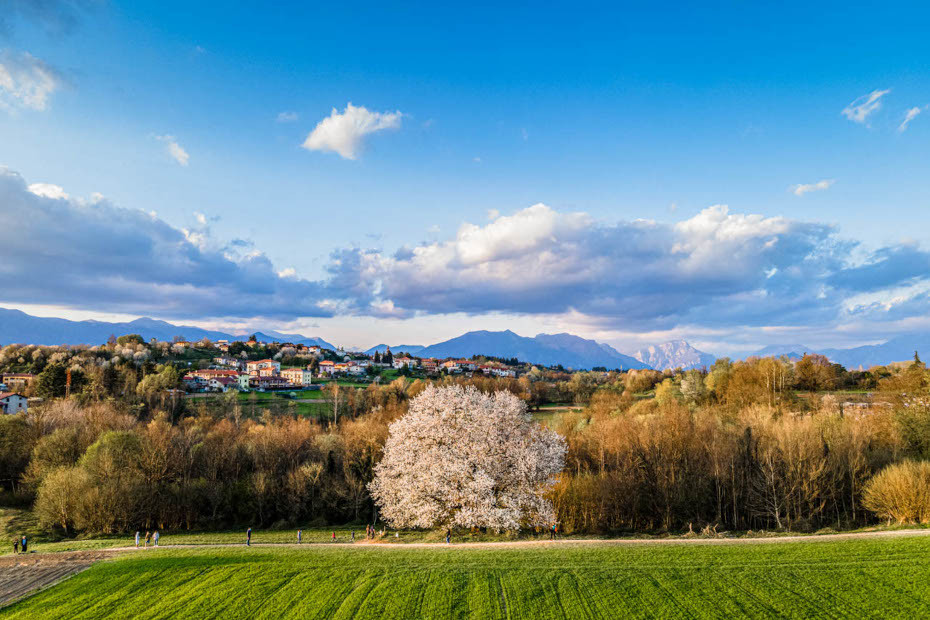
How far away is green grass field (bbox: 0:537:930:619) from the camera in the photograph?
23062mm

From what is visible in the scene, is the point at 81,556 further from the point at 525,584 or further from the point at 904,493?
the point at 904,493

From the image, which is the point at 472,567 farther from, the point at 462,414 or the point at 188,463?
the point at 188,463

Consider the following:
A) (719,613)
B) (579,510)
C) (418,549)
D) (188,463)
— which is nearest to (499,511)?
(418,549)

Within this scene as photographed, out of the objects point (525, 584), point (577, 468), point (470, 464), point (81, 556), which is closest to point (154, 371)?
point (81, 556)

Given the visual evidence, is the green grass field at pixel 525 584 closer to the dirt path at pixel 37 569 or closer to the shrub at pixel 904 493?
the dirt path at pixel 37 569

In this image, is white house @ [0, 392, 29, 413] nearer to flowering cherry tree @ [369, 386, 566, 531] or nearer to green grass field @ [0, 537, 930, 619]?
green grass field @ [0, 537, 930, 619]

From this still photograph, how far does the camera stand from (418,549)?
32844mm

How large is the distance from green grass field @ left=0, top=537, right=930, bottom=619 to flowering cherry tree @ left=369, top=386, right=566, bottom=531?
199 inches

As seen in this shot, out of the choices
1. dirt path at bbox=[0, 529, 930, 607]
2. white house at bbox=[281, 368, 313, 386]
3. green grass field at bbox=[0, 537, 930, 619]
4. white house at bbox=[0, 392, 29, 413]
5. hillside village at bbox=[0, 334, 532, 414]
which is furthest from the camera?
white house at bbox=[281, 368, 313, 386]

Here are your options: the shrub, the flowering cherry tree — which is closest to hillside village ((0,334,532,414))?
the flowering cherry tree

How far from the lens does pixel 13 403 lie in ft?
300

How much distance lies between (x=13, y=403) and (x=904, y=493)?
13243 cm

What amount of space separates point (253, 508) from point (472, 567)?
121ft

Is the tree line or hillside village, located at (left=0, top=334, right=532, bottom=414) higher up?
hillside village, located at (left=0, top=334, right=532, bottom=414)
